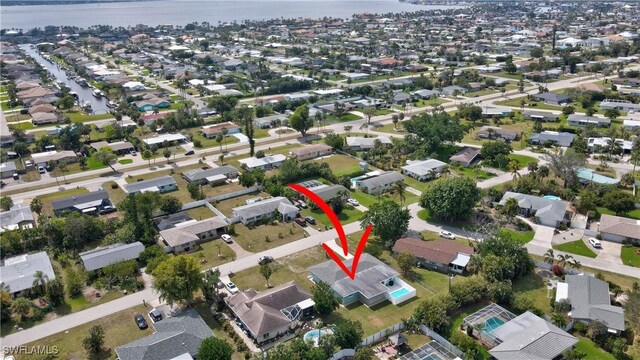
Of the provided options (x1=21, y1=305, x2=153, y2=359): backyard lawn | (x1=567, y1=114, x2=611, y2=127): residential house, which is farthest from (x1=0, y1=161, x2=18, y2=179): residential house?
(x1=567, y1=114, x2=611, y2=127): residential house

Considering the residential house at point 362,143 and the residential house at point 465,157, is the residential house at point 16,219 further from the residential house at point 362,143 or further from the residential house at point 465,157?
the residential house at point 465,157

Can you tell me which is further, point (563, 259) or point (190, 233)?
point (190, 233)

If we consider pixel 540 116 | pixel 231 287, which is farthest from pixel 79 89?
pixel 540 116

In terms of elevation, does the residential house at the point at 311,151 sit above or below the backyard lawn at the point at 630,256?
above

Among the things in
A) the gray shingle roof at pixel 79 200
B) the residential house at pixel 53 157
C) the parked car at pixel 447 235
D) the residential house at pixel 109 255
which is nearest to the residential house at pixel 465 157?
the parked car at pixel 447 235

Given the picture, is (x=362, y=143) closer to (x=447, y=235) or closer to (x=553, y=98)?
(x=447, y=235)
